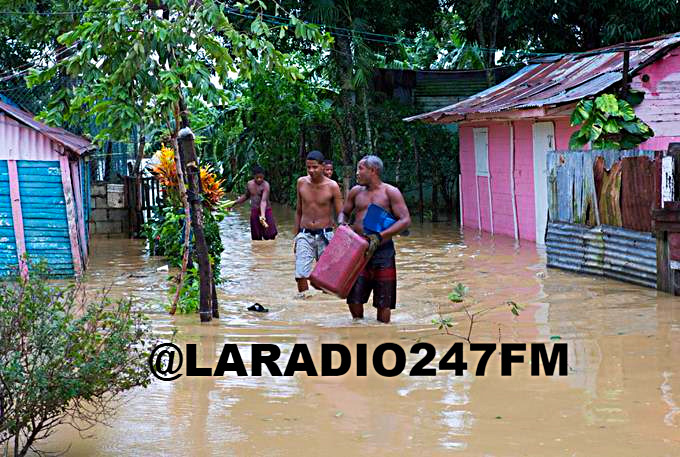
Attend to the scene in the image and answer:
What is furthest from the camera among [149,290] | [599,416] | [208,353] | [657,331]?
[149,290]

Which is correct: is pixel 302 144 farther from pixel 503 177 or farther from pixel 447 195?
pixel 503 177

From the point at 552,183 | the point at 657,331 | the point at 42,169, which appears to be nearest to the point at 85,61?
the point at 42,169

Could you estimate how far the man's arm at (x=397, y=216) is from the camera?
30.3 feet

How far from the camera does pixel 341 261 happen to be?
29.6 feet

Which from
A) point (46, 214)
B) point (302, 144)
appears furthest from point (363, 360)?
point (302, 144)

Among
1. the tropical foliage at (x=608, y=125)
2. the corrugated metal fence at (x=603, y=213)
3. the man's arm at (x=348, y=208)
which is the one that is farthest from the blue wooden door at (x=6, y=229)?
the tropical foliage at (x=608, y=125)

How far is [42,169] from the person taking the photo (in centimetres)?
1382

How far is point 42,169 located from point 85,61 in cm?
450

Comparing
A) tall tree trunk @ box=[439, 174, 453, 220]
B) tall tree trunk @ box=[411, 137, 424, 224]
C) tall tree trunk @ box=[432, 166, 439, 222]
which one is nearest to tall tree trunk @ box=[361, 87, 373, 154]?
tall tree trunk @ box=[411, 137, 424, 224]

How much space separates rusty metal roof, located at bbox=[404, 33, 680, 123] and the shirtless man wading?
4.50 m

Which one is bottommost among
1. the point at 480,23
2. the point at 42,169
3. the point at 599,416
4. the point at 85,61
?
the point at 599,416

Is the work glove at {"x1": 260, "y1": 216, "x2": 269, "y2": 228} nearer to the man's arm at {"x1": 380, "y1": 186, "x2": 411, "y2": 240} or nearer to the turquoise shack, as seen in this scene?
the turquoise shack

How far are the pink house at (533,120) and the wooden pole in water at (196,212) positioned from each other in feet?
22.0

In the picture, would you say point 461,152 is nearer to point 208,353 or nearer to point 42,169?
point 42,169
